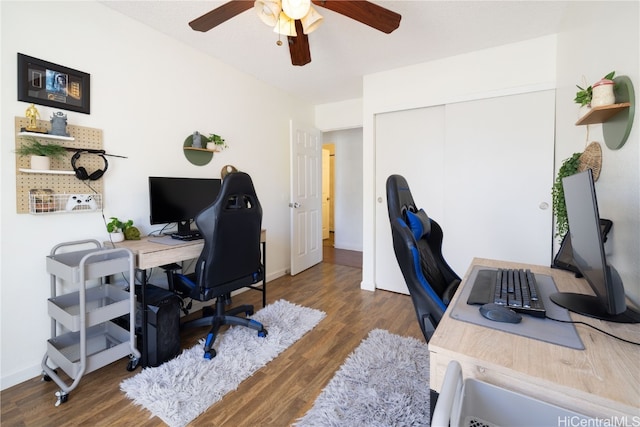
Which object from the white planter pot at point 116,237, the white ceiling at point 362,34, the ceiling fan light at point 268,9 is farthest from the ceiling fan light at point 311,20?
the white planter pot at point 116,237

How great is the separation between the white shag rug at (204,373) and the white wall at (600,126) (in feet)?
6.35

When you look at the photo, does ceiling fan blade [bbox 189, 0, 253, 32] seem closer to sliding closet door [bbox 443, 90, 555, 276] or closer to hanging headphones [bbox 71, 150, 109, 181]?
hanging headphones [bbox 71, 150, 109, 181]

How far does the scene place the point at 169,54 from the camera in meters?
2.41

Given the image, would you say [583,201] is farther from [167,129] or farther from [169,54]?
[169,54]

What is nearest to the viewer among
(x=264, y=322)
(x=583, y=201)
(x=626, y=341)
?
(x=626, y=341)

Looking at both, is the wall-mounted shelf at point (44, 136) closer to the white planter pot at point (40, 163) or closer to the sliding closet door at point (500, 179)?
the white planter pot at point (40, 163)

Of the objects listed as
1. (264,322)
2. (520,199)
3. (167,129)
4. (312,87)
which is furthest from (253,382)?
(312,87)

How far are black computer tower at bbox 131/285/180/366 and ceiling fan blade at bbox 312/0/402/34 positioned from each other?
→ 204 centimetres

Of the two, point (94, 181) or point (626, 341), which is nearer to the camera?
point (626, 341)

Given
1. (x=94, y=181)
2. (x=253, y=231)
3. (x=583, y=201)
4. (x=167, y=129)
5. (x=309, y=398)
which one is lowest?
(x=309, y=398)

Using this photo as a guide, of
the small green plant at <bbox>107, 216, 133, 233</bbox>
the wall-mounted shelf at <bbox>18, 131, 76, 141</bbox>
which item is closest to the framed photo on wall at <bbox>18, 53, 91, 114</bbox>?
the wall-mounted shelf at <bbox>18, 131, 76, 141</bbox>

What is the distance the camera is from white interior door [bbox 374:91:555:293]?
94.8 inches

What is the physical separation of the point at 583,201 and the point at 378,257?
243 centimetres

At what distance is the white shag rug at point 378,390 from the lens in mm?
1394
